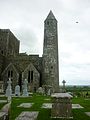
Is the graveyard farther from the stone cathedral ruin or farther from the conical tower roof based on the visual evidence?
the conical tower roof

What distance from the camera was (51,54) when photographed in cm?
5203

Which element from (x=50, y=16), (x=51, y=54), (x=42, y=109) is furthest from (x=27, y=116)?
(x=50, y=16)

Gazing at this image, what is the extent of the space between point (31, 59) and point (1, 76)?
8.43 metres

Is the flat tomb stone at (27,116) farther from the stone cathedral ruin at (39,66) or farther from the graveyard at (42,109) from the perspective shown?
the stone cathedral ruin at (39,66)

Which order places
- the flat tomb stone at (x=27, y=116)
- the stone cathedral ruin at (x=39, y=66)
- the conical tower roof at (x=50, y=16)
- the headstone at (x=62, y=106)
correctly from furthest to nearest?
→ 1. the conical tower roof at (x=50, y=16)
2. the stone cathedral ruin at (x=39, y=66)
3. the headstone at (x=62, y=106)
4. the flat tomb stone at (x=27, y=116)

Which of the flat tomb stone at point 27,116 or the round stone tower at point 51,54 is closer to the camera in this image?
the flat tomb stone at point 27,116

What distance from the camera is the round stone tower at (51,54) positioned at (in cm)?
5088

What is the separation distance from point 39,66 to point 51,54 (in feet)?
15.1

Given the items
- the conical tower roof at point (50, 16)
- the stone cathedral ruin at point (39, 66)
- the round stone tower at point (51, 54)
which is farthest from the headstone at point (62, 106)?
the conical tower roof at point (50, 16)

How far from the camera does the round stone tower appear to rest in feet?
167

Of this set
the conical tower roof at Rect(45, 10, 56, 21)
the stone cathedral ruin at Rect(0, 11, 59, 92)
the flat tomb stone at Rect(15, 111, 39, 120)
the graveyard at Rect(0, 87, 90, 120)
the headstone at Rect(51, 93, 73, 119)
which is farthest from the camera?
the conical tower roof at Rect(45, 10, 56, 21)

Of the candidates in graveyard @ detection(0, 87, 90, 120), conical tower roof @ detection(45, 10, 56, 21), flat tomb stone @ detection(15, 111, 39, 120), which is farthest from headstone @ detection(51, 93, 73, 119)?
conical tower roof @ detection(45, 10, 56, 21)

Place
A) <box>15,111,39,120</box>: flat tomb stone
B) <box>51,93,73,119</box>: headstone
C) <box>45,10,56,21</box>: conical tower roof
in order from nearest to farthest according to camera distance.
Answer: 1. <box>15,111,39,120</box>: flat tomb stone
2. <box>51,93,73,119</box>: headstone
3. <box>45,10,56,21</box>: conical tower roof

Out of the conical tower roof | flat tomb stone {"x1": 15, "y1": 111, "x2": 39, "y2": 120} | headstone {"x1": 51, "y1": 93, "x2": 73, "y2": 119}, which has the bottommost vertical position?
flat tomb stone {"x1": 15, "y1": 111, "x2": 39, "y2": 120}
